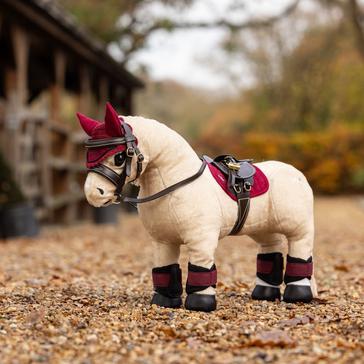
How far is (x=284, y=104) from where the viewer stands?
29297 mm

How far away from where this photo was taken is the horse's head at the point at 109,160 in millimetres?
3629

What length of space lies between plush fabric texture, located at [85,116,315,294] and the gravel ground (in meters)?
0.42

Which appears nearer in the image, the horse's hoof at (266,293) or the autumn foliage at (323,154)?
the horse's hoof at (266,293)

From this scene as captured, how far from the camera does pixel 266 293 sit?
4387 mm

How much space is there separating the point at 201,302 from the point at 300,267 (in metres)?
0.78

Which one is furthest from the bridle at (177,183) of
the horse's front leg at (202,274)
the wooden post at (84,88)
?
the wooden post at (84,88)

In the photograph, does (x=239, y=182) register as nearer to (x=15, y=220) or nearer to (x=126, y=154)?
(x=126, y=154)

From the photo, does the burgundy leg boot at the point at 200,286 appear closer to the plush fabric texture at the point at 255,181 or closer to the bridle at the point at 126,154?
the plush fabric texture at the point at 255,181

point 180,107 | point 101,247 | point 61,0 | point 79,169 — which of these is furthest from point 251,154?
point 180,107

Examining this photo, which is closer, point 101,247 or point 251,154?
point 101,247

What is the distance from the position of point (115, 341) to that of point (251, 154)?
20.6 metres

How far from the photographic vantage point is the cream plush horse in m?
3.66

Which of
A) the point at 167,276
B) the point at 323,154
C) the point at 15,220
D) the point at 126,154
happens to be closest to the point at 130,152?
the point at 126,154

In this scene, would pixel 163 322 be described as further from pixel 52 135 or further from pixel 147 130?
pixel 52 135
